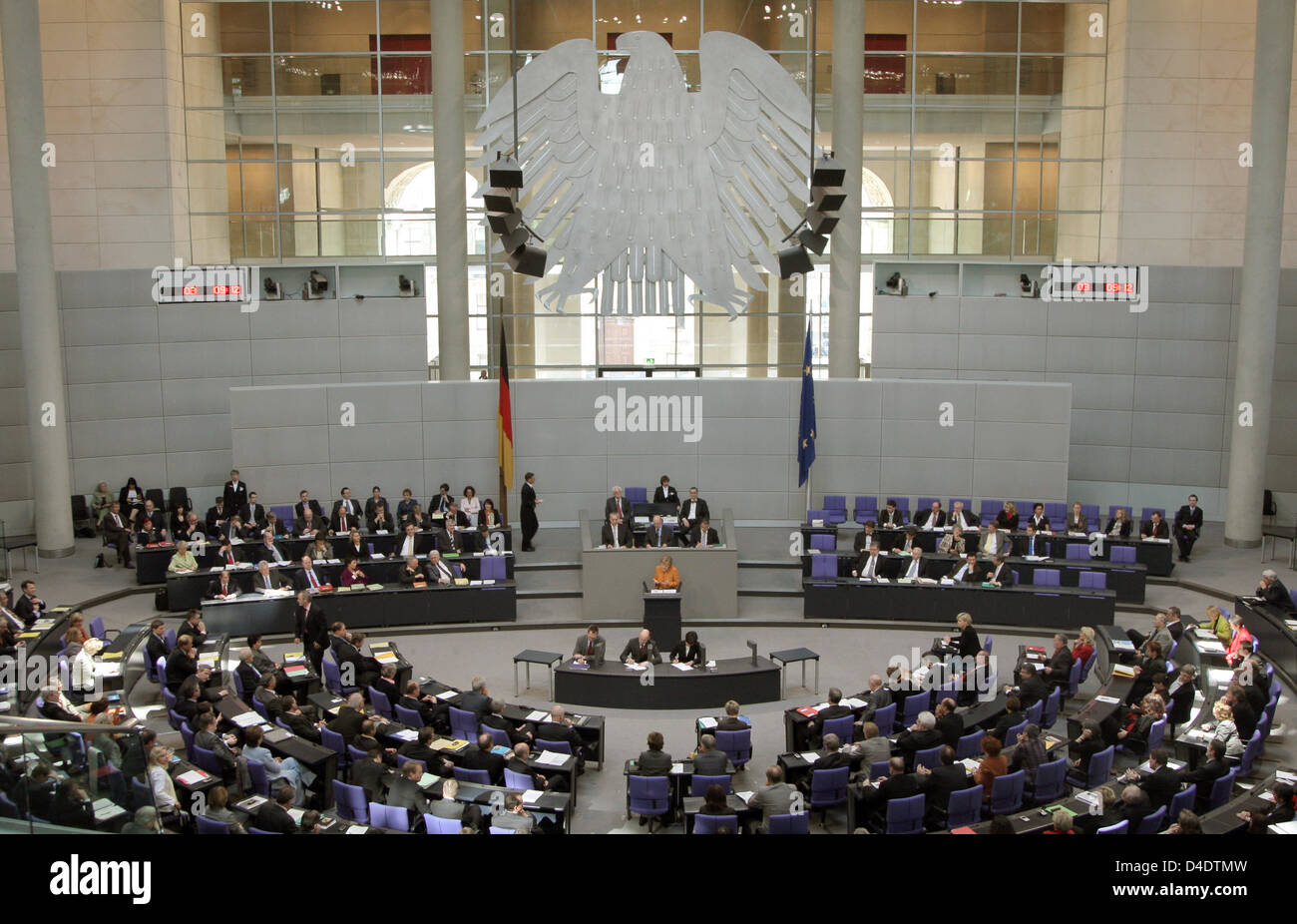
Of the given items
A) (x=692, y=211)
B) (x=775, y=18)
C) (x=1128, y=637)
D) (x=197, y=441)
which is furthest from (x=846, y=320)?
(x=197, y=441)

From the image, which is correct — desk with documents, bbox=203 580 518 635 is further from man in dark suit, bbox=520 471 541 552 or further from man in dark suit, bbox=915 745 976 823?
man in dark suit, bbox=915 745 976 823

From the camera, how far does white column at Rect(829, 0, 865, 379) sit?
19812 mm

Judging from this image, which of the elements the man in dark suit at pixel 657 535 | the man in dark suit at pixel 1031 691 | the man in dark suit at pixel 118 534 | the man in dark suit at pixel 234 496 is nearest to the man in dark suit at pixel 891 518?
the man in dark suit at pixel 657 535

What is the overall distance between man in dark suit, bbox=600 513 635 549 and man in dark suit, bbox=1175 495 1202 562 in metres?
9.03

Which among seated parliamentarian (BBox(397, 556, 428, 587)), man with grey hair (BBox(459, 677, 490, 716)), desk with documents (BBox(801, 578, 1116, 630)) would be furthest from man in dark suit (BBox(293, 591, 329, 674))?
desk with documents (BBox(801, 578, 1116, 630))

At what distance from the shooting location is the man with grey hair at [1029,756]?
10.0 metres


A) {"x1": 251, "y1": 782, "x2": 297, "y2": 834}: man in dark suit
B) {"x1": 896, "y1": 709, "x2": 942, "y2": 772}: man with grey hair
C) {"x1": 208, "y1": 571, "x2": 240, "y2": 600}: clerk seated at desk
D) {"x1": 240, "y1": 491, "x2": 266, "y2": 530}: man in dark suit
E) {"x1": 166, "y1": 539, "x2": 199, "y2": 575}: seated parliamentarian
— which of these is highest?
{"x1": 240, "y1": 491, "x2": 266, "y2": 530}: man in dark suit

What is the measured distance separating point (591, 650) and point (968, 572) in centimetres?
588

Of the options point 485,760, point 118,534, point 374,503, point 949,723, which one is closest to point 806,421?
point 374,503

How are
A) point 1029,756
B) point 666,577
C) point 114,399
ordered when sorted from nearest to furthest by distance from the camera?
point 1029,756 → point 666,577 → point 114,399

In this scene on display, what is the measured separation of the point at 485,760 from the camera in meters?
10.2

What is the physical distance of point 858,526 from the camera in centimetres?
1977

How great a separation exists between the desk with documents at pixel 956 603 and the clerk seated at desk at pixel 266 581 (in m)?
7.21

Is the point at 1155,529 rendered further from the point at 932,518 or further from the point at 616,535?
the point at 616,535
